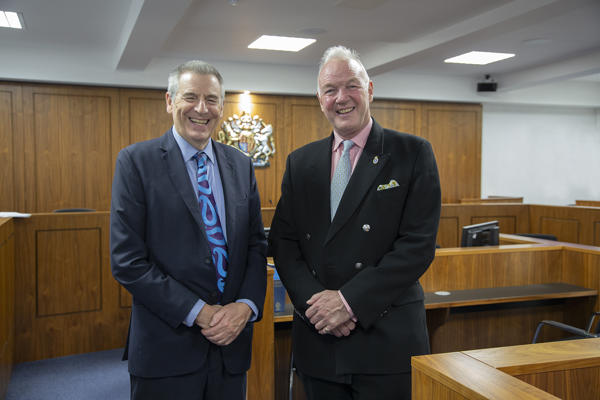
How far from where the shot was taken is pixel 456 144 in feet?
30.0

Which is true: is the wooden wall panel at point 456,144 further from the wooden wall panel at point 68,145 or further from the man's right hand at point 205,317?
the man's right hand at point 205,317

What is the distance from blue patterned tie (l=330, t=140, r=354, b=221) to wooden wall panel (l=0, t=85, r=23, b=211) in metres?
6.40

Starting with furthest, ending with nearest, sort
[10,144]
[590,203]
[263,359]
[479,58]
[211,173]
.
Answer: [590,203]
[479,58]
[10,144]
[263,359]
[211,173]

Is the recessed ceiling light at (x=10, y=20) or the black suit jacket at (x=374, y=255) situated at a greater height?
the recessed ceiling light at (x=10, y=20)

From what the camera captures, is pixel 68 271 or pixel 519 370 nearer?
pixel 519 370

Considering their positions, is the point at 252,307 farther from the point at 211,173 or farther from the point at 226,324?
the point at 211,173

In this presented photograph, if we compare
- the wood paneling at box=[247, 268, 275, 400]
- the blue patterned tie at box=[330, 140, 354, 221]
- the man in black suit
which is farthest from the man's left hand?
the wood paneling at box=[247, 268, 275, 400]

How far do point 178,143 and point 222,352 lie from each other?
0.73 meters

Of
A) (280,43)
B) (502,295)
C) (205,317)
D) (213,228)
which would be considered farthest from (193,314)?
(280,43)

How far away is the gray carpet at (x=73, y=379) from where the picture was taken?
379 centimetres

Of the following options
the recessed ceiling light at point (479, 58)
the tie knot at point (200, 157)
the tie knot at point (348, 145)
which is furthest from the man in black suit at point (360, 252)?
the recessed ceiling light at point (479, 58)

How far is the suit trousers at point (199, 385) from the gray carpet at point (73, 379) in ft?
7.70

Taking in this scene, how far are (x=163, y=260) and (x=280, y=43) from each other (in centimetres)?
534

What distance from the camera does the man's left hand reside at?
5.37 ft
